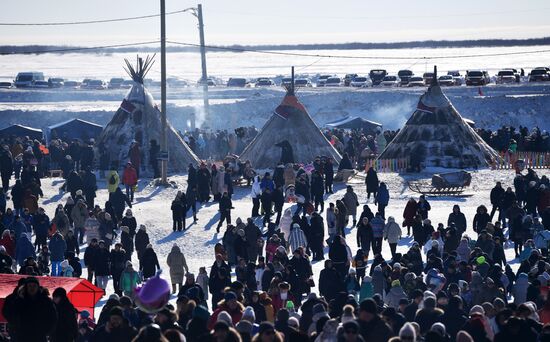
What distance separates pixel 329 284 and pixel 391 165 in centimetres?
1923

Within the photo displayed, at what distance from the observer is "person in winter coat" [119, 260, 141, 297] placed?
1890cm

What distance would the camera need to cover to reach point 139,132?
3656cm

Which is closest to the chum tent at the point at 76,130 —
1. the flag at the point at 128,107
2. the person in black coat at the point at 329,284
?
the flag at the point at 128,107

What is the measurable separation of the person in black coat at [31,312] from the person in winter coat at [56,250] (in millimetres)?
9041

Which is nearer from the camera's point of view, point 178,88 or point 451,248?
point 451,248

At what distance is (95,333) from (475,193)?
20.0m

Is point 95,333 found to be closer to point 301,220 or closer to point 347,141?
point 301,220

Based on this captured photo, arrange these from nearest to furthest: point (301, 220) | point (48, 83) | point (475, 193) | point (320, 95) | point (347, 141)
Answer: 1. point (301, 220)
2. point (475, 193)
3. point (347, 141)
4. point (320, 95)
5. point (48, 83)

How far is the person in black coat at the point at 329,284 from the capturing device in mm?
17625

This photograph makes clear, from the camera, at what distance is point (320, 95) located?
6619cm

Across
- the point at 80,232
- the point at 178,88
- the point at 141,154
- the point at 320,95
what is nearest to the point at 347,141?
the point at 141,154

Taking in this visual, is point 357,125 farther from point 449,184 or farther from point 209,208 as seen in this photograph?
point 209,208

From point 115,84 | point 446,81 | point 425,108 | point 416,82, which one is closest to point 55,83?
point 115,84

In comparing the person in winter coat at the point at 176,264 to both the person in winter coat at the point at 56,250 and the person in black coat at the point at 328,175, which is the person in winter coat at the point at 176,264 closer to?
the person in winter coat at the point at 56,250
